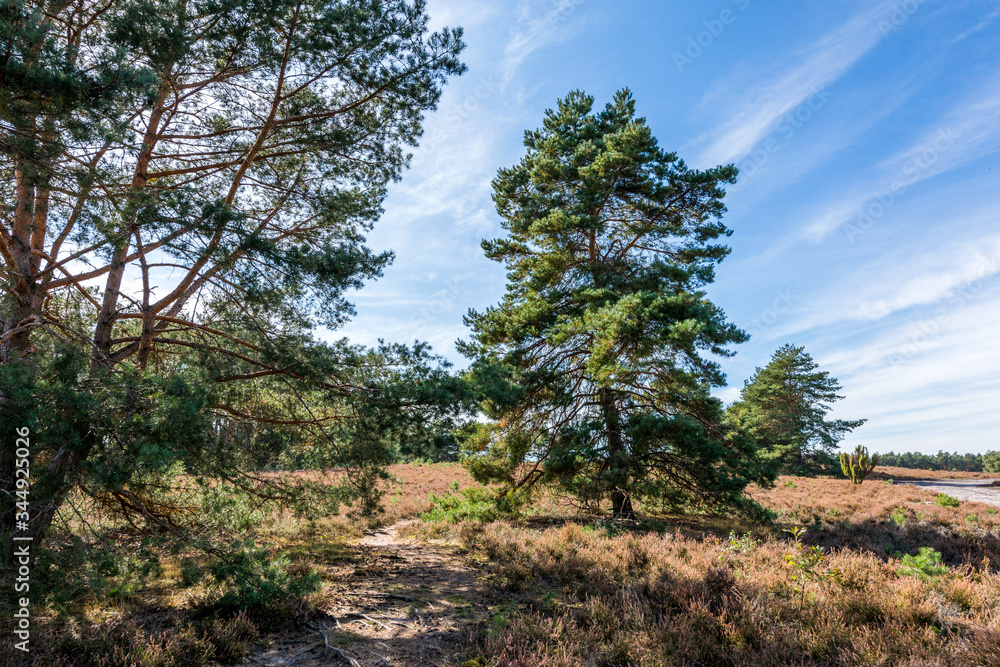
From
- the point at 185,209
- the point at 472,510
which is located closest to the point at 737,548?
the point at 472,510

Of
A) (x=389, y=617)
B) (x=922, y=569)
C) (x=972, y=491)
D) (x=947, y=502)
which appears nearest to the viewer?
(x=389, y=617)

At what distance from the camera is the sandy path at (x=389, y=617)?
4.48m

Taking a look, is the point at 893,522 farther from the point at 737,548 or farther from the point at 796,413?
the point at 796,413

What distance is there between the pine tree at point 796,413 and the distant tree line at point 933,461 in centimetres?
7407

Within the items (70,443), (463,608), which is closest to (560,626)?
(463,608)

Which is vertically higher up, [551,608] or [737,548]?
[737,548]

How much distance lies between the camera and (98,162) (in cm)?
622

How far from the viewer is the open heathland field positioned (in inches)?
158

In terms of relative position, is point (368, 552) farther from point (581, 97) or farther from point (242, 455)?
point (581, 97)

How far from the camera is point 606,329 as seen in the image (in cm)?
975

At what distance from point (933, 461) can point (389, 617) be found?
13396cm

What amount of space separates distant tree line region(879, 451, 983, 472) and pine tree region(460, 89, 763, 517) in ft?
361

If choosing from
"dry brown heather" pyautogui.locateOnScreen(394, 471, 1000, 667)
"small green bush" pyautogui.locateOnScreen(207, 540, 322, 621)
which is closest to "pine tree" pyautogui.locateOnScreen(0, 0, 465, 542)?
"small green bush" pyautogui.locateOnScreen(207, 540, 322, 621)

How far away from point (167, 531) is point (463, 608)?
157 inches
